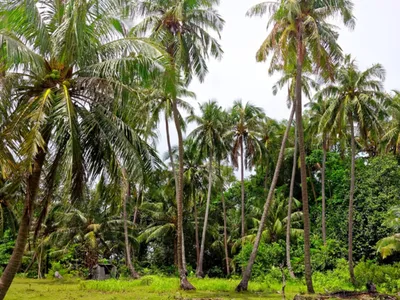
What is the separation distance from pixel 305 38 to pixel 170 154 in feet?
31.1

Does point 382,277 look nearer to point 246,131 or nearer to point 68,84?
point 246,131

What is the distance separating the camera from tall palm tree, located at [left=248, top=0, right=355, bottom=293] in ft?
50.9

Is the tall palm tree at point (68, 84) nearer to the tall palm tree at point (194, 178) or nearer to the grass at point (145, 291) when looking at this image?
the grass at point (145, 291)

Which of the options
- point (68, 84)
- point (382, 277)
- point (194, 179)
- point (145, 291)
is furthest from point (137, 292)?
point (194, 179)

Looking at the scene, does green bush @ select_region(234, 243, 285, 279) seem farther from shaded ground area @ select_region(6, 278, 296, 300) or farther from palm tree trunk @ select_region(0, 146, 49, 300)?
palm tree trunk @ select_region(0, 146, 49, 300)

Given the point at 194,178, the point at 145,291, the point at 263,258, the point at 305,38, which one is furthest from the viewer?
the point at 194,178

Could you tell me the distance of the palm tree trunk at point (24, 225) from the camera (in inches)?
328

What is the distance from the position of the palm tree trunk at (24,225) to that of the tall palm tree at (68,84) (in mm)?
18

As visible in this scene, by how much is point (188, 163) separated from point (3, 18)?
2119 centimetres

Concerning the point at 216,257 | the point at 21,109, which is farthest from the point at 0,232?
the point at 216,257

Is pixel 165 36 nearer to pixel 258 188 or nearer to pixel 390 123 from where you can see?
pixel 390 123

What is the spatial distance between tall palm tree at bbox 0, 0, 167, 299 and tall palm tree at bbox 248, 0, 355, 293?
25.5 ft

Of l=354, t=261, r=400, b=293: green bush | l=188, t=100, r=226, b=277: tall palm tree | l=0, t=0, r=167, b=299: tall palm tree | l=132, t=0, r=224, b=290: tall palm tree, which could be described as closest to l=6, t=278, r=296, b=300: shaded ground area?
l=132, t=0, r=224, b=290: tall palm tree

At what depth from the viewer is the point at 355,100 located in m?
19.9
